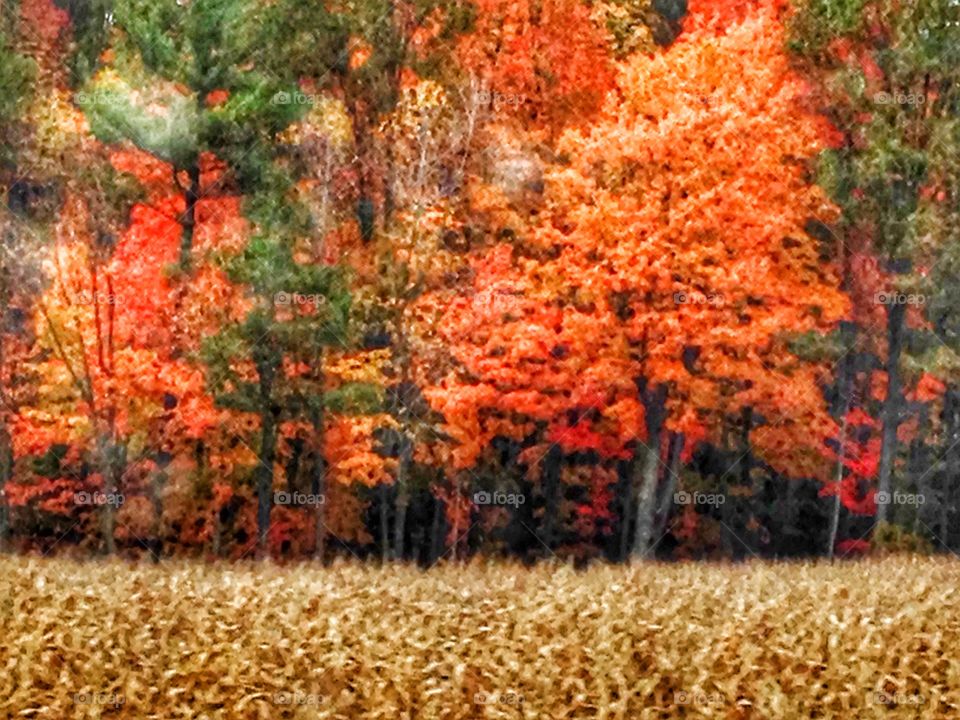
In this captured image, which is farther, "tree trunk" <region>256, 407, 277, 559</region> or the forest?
"tree trunk" <region>256, 407, 277, 559</region>

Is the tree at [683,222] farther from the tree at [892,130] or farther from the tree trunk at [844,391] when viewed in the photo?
the tree trunk at [844,391]

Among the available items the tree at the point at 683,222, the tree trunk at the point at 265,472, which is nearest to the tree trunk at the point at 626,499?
the tree at the point at 683,222

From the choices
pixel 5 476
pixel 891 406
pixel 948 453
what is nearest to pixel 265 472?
pixel 5 476

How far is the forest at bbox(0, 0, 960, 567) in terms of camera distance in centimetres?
2723

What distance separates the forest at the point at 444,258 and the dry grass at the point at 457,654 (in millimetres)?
12894

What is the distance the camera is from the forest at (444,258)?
27.2 meters

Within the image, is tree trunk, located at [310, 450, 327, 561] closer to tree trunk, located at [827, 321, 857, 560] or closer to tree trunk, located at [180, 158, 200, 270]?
tree trunk, located at [180, 158, 200, 270]

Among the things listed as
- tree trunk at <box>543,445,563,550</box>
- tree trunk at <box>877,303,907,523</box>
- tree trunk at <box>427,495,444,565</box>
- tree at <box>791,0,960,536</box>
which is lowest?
tree trunk at <box>427,495,444,565</box>

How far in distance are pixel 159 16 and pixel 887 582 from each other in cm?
1976

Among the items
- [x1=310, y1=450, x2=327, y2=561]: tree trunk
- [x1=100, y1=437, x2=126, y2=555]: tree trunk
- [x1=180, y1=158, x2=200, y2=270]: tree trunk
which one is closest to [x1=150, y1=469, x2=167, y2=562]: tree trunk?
[x1=100, y1=437, x2=126, y2=555]: tree trunk

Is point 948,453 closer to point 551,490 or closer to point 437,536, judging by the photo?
point 551,490

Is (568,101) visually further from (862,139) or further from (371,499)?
(371,499)

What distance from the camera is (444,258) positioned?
90.7ft

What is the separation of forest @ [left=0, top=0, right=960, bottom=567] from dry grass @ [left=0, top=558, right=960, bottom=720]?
12894 mm
